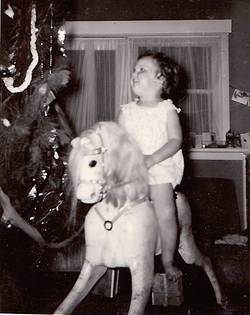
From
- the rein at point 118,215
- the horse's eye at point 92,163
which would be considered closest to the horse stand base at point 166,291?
the rein at point 118,215

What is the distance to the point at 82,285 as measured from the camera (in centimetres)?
68

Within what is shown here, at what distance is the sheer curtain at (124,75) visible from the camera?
2.31ft

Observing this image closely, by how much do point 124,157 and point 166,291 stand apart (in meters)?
0.25

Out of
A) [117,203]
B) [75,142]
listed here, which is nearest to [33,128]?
[75,142]

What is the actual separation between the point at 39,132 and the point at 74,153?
12 cm

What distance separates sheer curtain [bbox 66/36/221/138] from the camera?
2.31ft

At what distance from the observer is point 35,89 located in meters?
0.75

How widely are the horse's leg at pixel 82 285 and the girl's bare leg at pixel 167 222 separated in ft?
0.37

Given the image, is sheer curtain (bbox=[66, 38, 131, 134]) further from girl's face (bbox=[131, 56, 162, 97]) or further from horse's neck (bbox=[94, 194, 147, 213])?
horse's neck (bbox=[94, 194, 147, 213])

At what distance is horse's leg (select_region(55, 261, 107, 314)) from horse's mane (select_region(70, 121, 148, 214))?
0.41 ft

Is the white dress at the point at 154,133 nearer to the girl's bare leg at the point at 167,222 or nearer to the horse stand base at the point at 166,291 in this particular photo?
the girl's bare leg at the point at 167,222

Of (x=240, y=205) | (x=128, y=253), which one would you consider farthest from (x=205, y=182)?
(x=128, y=253)

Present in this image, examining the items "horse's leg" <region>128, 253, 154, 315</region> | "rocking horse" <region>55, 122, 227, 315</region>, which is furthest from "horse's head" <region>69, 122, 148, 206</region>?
"horse's leg" <region>128, 253, 154, 315</region>

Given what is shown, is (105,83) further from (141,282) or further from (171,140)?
(141,282)
